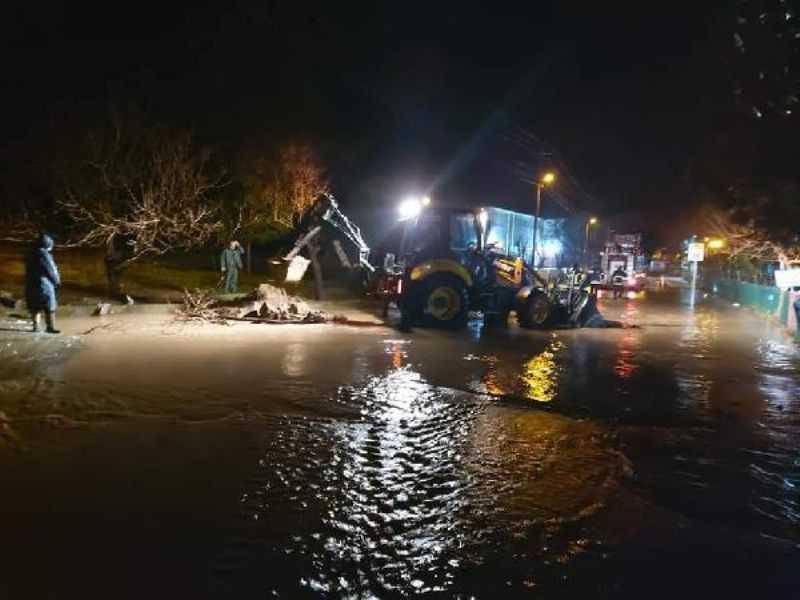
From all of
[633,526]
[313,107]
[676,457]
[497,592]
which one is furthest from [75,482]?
[313,107]

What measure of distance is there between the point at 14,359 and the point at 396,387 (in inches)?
243

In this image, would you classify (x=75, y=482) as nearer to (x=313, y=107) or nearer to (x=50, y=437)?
(x=50, y=437)

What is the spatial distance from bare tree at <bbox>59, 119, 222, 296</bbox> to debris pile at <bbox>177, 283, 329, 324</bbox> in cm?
291

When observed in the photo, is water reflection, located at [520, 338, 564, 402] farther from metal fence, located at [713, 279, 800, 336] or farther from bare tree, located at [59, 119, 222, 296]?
bare tree, located at [59, 119, 222, 296]

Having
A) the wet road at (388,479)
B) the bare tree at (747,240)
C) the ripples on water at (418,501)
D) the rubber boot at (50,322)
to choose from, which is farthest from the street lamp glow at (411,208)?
the bare tree at (747,240)

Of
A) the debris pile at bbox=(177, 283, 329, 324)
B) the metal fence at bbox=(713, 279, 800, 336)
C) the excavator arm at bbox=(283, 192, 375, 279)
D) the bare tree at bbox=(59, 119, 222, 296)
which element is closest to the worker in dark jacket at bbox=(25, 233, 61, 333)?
the debris pile at bbox=(177, 283, 329, 324)

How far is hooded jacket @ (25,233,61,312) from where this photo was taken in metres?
13.9

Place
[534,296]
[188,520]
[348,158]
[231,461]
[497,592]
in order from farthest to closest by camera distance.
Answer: [348,158], [534,296], [231,461], [188,520], [497,592]

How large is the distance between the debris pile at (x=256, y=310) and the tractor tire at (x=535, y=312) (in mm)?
4826

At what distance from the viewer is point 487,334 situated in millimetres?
16469

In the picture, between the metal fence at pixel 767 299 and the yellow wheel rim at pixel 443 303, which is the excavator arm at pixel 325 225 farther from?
the metal fence at pixel 767 299

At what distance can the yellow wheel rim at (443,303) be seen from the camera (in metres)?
17.2

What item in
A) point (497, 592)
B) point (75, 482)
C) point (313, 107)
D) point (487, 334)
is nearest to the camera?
point (497, 592)

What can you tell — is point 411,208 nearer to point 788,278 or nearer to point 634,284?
point 788,278
